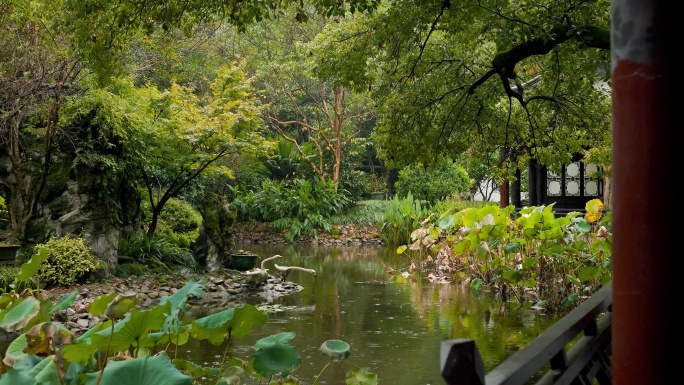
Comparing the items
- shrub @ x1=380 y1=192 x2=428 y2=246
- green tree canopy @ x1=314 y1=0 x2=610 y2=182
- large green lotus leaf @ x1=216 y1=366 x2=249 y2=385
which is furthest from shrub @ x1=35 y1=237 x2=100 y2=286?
shrub @ x1=380 y1=192 x2=428 y2=246

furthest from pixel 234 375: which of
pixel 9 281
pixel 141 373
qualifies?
pixel 9 281

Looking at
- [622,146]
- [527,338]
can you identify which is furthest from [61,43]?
[622,146]

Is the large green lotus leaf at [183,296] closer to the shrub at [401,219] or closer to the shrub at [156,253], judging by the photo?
the shrub at [156,253]

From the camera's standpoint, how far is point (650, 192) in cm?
153

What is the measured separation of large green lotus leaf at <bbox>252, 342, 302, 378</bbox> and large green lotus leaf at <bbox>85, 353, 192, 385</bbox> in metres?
0.69

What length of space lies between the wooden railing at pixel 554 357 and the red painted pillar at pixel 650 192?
0.27 m

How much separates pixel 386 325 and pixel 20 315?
6565 mm

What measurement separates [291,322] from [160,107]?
20.8ft

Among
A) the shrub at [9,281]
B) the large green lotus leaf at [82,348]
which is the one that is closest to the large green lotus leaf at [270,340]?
the large green lotus leaf at [82,348]

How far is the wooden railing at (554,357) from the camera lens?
4.50ft

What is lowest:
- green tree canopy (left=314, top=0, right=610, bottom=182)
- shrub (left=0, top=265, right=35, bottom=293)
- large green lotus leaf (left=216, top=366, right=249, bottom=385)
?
shrub (left=0, top=265, right=35, bottom=293)

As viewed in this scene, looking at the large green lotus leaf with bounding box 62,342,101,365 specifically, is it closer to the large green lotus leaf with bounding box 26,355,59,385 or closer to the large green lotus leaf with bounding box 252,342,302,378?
the large green lotus leaf with bounding box 26,355,59,385

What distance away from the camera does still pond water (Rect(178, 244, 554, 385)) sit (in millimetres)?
7129

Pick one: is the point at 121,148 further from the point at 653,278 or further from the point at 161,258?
the point at 653,278
